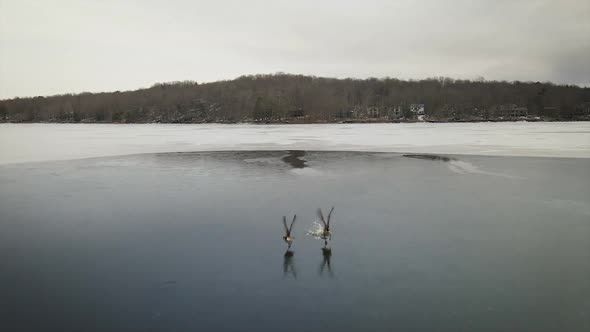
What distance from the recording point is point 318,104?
2670 inches

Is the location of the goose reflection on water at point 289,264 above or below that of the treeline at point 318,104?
below

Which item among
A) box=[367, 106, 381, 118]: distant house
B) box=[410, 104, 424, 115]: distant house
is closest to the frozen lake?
box=[410, 104, 424, 115]: distant house

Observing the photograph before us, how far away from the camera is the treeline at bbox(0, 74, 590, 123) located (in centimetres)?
6619

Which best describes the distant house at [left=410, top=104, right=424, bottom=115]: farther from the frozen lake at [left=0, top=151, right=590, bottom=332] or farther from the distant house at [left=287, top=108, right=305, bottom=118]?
the frozen lake at [left=0, top=151, right=590, bottom=332]

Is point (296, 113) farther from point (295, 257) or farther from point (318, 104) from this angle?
point (295, 257)

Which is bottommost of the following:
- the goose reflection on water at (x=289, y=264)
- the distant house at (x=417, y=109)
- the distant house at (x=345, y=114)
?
the goose reflection on water at (x=289, y=264)

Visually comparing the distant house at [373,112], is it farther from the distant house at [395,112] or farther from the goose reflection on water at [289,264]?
the goose reflection on water at [289,264]

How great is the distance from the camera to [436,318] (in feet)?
10.2

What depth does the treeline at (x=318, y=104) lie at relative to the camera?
66.2 meters

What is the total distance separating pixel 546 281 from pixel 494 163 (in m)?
9.10

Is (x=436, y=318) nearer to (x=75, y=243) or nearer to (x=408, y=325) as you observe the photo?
(x=408, y=325)

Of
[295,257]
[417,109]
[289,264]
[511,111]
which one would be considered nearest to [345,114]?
[417,109]

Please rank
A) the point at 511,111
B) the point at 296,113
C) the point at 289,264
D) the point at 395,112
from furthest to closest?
the point at 395,112, the point at 511,111, the point at 296,113, the point at 289,264

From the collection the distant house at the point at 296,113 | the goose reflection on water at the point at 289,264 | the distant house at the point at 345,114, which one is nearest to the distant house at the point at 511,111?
the distant house at the point at 345,114
